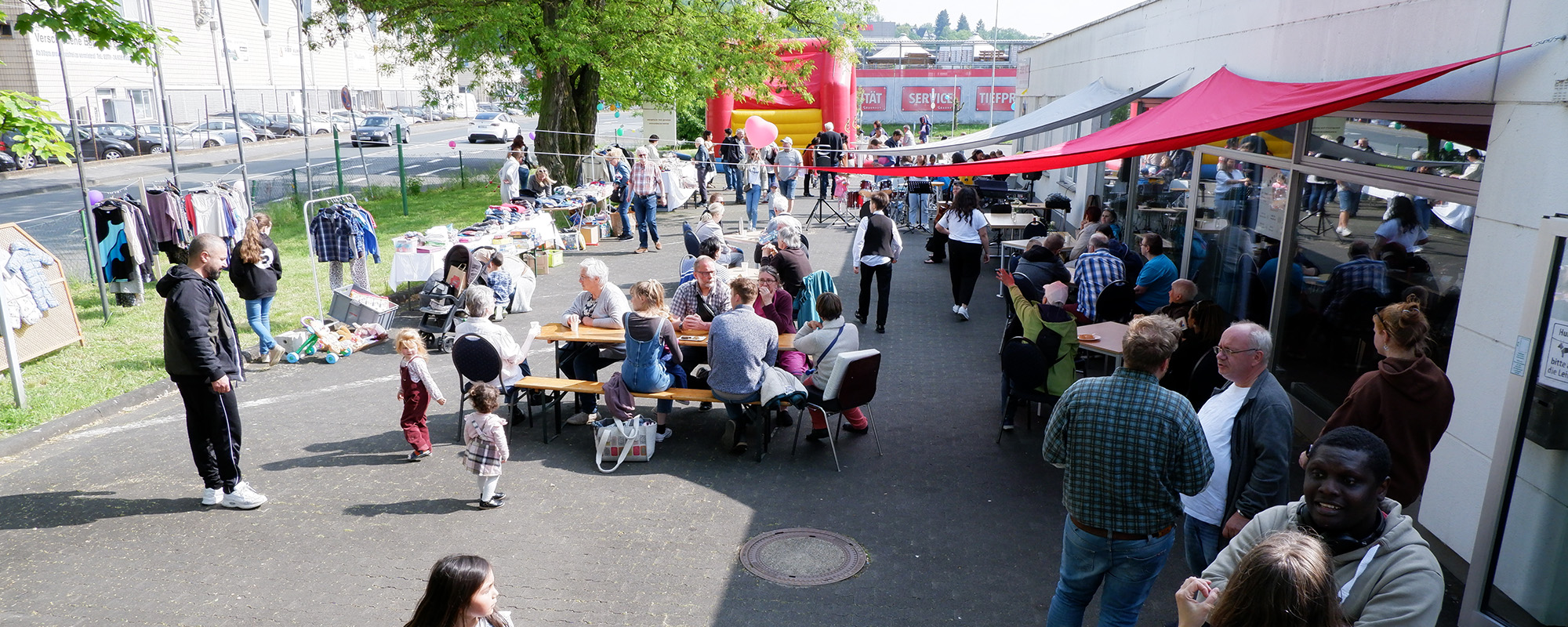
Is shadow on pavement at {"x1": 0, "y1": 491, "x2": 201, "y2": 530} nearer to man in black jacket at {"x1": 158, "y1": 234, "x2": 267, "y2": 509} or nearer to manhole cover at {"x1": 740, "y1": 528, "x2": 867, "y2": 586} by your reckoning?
man in black jacket at {"x1": 158, "y1": 234, "x2": 267, "y2": 509}

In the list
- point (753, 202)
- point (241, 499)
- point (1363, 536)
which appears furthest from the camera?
point (753, 202)

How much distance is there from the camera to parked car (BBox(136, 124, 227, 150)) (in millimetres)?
31844

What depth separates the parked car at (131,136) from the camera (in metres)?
29.5

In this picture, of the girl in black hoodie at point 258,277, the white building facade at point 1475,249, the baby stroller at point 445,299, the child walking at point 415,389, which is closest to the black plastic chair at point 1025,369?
the white building facade at point 1475,249

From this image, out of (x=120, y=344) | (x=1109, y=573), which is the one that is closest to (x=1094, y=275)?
(x=1109, y=573)

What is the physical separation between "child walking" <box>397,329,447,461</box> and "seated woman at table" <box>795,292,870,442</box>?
2557 millimetres

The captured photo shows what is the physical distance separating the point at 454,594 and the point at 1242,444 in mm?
3005

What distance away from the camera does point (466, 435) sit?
5.71 metres

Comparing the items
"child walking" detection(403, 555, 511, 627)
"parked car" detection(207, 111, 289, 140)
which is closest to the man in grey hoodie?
"child walking" detection(403, 555, 511, 627)

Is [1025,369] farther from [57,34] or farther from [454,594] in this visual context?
[57,34]

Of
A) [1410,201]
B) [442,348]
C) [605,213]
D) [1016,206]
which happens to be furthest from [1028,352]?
[605,213]

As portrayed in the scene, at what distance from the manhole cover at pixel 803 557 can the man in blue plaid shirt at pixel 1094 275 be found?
3.96 metres

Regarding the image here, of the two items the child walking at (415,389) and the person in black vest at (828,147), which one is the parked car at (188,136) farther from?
the child walking at (415,389)

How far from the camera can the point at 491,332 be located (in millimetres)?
6707
